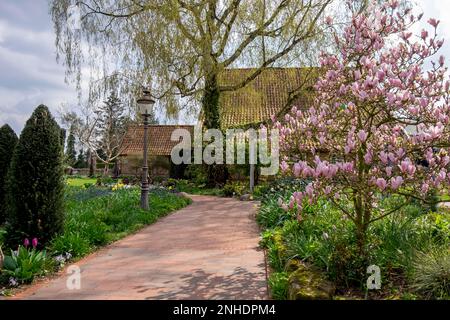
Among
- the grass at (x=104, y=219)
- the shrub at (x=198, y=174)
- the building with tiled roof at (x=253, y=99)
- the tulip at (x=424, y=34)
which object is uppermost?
the building with tiled roof at (x=253, y=99)

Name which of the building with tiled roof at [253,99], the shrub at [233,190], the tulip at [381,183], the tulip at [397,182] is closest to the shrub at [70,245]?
the tulip at [381,183]

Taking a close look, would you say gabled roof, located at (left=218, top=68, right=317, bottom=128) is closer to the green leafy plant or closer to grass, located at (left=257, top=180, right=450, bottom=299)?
grass, located at (left=257, top=180, right=450, bottom=299)

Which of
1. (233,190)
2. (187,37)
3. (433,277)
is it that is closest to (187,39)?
(187,37)

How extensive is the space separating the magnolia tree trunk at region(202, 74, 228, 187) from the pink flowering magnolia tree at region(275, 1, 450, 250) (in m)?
11.0

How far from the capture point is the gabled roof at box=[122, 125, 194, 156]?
1110 inches

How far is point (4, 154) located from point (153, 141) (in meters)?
20.8

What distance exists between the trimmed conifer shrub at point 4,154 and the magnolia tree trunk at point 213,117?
7804 millimetres

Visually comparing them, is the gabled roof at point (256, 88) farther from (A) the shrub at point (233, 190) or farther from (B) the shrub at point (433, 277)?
(B) the shrub at point (433, 277)

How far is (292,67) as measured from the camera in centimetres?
1538

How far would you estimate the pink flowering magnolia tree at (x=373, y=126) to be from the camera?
12.6ft

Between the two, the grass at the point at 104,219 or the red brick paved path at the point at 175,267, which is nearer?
the red brick paved path at the point at 175,267

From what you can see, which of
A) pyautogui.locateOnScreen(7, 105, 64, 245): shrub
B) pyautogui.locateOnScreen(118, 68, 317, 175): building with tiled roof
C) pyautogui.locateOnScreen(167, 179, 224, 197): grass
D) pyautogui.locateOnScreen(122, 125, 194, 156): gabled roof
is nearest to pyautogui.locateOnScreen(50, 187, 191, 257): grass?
pyautogui.locateOnScreen(7, 105, 64, 245): shrub

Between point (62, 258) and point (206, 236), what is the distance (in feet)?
9.07
